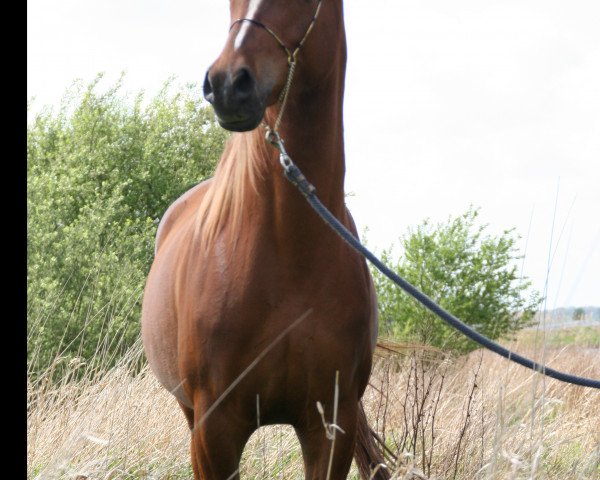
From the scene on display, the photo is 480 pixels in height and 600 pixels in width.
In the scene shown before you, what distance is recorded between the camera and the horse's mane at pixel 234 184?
9.71 ft

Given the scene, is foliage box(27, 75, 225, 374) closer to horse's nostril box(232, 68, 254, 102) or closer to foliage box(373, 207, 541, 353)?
foliage box(373, 207, 541, 353)

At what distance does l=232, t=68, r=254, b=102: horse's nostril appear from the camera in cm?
239

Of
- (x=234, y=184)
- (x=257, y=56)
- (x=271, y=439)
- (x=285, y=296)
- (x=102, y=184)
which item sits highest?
(x=102, y=184)

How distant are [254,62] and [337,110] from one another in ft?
1.75

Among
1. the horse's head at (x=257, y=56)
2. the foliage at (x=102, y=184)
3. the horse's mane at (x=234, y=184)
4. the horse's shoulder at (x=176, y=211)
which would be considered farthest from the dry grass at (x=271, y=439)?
the foliage at (x=102, y=184)

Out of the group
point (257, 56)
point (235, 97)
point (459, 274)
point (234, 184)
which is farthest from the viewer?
point (459, 274)

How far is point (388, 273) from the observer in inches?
104

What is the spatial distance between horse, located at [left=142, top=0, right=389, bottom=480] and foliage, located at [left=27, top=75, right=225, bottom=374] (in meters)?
9.71

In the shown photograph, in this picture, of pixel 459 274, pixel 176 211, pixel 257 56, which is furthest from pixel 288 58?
pixel 459 274

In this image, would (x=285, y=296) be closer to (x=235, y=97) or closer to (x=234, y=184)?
(x=234, y=184)

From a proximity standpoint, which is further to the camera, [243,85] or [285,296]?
[285,296]

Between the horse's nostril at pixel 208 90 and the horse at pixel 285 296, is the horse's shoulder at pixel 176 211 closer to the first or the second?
the horse at pixel 285 296

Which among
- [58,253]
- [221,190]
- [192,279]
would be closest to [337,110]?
[221,190]

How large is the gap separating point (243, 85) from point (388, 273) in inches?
28.4
